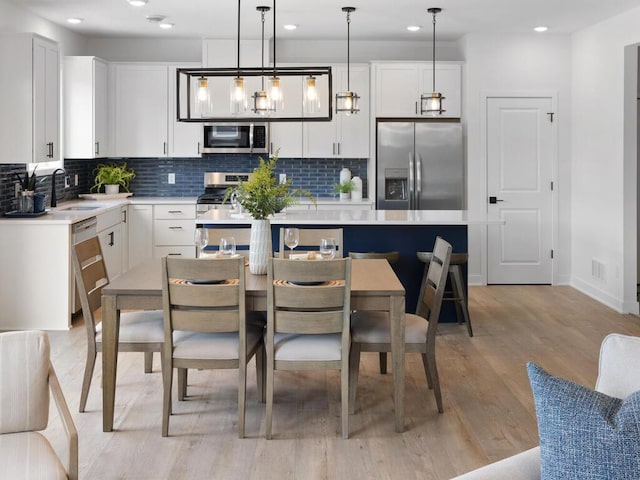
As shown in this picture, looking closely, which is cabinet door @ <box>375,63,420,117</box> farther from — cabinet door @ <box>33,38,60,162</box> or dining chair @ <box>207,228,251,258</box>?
dining chair @ <box>207,228,251,258</box>

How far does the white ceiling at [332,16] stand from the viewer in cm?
622

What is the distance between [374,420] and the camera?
3875 millimetres

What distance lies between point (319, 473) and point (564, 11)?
5.01 metres

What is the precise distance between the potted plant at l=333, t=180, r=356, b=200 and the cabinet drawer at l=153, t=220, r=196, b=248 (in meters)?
1.59

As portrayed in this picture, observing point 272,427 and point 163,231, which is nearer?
point 272,427

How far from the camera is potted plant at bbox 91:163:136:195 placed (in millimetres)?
8180

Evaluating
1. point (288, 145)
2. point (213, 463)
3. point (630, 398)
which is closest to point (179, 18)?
point (288, 145)

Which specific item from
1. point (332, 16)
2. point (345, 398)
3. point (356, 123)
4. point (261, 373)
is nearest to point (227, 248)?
point (261, 373)

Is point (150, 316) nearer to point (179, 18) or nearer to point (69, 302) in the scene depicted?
point (69, 302)

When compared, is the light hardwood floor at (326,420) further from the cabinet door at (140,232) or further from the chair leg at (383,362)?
the cabinet door at (140,232)

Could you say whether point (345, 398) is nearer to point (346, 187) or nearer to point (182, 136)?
point (346, 187)

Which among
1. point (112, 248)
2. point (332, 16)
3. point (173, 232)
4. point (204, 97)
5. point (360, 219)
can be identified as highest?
point (332, 16)

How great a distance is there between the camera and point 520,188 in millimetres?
7934

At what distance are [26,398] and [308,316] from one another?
144 centimetres
